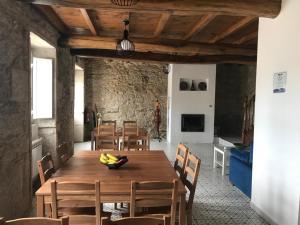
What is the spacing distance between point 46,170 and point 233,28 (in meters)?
3.58

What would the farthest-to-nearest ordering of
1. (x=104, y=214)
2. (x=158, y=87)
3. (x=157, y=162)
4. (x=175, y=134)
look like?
(x=158, y=87)
(x=175, y=134)
(x=157, y=162)
(x=104, y=214)

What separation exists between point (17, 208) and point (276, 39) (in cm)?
343

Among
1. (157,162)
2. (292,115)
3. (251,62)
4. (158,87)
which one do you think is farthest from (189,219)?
(158,87)

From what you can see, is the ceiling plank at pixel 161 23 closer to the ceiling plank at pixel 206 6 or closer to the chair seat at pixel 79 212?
the ceiling plank at pixel 206 6

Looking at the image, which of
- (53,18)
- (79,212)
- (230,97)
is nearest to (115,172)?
(79,212)

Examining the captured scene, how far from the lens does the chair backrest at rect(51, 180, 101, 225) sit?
178 cm

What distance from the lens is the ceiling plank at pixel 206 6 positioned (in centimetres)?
280

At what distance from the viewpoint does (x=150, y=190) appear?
73.2 inches

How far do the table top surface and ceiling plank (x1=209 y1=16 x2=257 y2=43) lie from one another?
2.40 meters

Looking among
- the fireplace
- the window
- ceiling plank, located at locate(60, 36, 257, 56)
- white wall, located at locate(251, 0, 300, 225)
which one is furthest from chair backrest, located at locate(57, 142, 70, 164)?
the fireplace

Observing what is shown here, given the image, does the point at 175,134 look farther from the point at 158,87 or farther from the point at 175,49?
the point at 175,49

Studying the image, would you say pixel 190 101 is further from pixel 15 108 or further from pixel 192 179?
pixel 15 108

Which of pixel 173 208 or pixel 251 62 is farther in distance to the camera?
pixel 251 62

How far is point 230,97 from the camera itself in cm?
981
